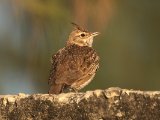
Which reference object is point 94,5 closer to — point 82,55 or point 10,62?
point 82,55

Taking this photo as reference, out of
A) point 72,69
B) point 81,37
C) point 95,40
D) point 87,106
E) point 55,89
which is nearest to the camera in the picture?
point 87,106

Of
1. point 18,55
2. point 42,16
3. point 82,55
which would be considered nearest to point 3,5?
point 42,16

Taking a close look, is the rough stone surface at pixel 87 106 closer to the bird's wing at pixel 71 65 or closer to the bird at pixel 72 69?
the bird at pixel 72 69

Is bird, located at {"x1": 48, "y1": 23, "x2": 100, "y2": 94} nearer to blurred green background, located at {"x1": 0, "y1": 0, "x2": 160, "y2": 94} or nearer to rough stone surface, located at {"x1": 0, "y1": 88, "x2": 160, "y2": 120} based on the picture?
blurred green background, located at {"x1": 0, "y1": 0, "x2": 160, "y2": 94}

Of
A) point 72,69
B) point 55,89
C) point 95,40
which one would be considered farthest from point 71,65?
point 95,40

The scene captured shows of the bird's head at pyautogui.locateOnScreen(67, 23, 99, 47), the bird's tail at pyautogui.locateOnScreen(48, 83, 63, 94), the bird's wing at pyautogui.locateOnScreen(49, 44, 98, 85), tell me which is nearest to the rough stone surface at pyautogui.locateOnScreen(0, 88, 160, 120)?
the bird's tail at pyautogui.locateOnScreen(48, 83, 63, 94)

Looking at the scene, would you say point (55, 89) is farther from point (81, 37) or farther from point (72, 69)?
point (81, 37)
